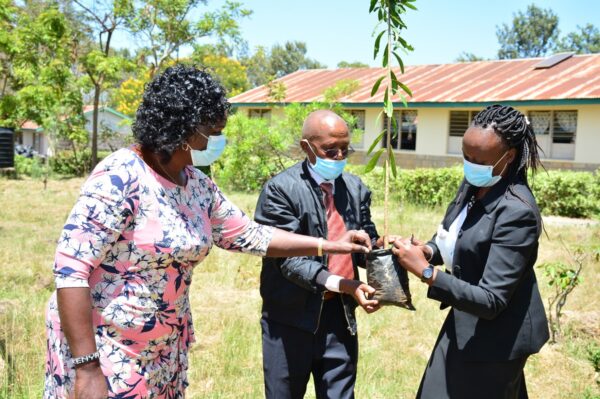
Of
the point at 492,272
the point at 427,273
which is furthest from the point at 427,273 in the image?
the point at 492,272

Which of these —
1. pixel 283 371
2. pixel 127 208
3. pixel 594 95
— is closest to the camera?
pixel 127 208

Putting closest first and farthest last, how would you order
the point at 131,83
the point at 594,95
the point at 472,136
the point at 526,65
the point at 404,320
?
the point at 472,136 → the point at 404,320 → the point at 594,95 → the point at 526,65 → the point at 131,83

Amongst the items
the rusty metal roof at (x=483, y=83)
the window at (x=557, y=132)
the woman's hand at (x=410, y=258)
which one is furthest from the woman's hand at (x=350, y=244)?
the window at (x=557, y=132)

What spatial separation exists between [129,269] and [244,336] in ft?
10.3

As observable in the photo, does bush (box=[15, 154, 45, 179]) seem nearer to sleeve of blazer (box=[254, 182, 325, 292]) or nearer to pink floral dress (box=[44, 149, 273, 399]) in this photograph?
sleeve of blazer (box=[254, 182, 325, 292])

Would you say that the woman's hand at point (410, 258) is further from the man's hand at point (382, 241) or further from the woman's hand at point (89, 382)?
the woman's hand at point (89, 382)

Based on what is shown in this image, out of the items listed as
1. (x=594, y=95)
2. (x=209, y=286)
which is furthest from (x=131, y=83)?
(x=209, y=286)

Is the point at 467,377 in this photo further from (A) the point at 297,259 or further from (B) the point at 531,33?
(B) the point at 531,33

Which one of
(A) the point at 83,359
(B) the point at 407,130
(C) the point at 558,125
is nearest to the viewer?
(A) the point at 83,359

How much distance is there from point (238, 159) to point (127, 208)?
1110cm

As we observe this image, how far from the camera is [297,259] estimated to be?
9.30 ft

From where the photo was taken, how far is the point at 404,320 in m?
5.71

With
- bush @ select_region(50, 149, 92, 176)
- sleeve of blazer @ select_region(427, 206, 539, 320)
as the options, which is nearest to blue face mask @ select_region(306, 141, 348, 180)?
sleeve of blazer @ select_region(427, 206, 539, 320)

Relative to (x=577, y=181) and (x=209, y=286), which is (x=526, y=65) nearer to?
(x=577, y=181)
